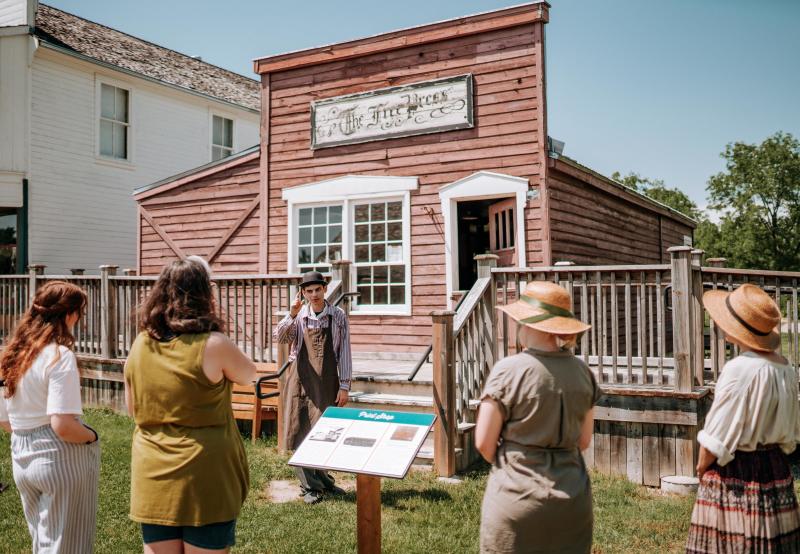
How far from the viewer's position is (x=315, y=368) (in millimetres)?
5711

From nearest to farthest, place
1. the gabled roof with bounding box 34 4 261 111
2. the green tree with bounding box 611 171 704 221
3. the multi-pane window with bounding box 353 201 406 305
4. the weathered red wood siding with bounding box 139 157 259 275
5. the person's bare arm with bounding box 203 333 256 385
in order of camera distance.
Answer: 1. the person's bare arm with bounding box 203 333 256 385
2. the multi-pane window with bounding box 353 201 406 305
3. the weathered red wood siding with bounding box 139 157 259 275
4. the gabled roof with bounding box 34 4 261 111
5. the green tree with bounding box 611 171 704 221

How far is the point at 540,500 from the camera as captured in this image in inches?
98.3

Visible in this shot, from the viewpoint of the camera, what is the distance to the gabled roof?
15195mm

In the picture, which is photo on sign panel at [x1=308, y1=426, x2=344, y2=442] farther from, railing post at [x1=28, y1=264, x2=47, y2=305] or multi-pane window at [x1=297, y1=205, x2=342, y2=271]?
railing post at [x1=28, y1=264, x2=47, y2=305]

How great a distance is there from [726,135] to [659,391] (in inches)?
2035

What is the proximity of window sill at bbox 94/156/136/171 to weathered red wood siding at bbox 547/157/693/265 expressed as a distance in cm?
1129

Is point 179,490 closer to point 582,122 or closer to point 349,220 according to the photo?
point 349,220

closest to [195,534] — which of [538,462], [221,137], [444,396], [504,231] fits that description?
[538,462]

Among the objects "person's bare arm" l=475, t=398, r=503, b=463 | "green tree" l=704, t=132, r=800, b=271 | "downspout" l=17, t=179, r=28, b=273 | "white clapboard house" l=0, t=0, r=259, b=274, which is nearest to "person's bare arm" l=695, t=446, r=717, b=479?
"person's bare arm" l=475, t=398, r=503, b=463

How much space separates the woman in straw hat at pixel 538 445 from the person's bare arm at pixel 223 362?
0.98 metres

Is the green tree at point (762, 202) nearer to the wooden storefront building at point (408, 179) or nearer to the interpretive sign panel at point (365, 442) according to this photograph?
the wooden storefront building at point (408, 179)

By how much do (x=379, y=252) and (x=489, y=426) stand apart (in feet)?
25.4

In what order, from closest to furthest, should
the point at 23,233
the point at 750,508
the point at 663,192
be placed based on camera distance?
the point at 750,508
the point at 23,233
the point at 663,192

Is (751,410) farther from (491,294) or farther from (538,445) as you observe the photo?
(491,294)
